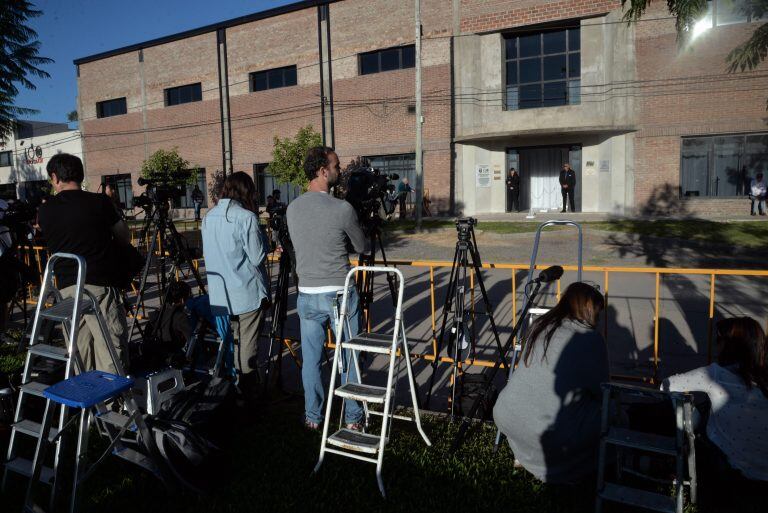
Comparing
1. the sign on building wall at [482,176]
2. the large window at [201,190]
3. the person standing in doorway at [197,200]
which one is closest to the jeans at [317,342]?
the sign on building wall at [482,176]

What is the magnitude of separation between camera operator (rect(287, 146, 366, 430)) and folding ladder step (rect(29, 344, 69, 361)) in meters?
1.49

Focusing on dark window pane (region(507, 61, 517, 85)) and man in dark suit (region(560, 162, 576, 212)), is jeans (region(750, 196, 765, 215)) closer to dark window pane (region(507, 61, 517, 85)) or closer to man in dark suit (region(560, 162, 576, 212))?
man in dark suit (region(560, 162, 576, 212))

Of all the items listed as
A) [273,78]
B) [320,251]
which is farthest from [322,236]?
[273,78]

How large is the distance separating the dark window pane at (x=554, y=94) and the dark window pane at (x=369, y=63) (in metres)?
7.16

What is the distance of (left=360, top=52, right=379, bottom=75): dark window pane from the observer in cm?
2312

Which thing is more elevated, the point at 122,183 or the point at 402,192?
the point at 122,183

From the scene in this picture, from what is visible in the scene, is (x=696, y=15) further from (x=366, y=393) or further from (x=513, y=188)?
(x=513, y=188)

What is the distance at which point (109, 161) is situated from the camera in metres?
31.2

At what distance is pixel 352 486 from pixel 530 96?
2070cm

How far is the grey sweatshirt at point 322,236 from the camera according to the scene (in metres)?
3.64

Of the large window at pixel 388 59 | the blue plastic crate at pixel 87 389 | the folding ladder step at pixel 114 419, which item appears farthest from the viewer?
the large window at pixel 388 59

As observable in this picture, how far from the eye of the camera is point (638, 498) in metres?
2.80

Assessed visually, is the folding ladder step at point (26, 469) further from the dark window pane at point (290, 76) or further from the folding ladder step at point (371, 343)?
the dark window pane at point (290, 76)

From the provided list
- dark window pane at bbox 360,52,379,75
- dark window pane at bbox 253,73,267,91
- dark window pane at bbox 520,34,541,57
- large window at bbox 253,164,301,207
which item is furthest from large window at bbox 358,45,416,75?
large window at bbox 253,164,301,207
